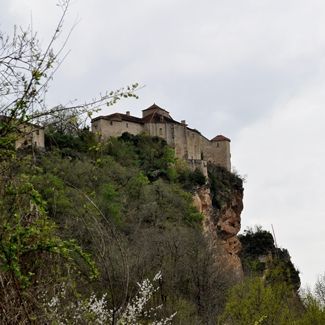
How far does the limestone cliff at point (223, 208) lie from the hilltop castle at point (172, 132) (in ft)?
9.39

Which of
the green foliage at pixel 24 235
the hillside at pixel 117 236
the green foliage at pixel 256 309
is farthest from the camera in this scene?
the green foliage at pixel 256 309

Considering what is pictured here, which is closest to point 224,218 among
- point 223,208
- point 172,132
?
point 223,208

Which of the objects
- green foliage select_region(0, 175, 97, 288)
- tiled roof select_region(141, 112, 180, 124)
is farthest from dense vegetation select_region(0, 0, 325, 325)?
tiled roof select_region(141, 112, 180, 124)

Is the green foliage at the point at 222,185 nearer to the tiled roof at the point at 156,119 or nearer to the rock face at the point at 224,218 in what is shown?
the rock face at the point at 224,218

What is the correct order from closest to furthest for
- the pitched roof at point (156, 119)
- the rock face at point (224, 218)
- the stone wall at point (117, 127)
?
the rock face at point (224, 218), the stone wall at point (117, 127), the pitched roof at point (156, 119)

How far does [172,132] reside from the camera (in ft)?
218

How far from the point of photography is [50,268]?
18.3ft

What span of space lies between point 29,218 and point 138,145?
2179 inches

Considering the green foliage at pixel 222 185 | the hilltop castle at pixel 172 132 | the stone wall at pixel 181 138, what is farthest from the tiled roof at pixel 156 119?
the green foliage at pixel 222 185

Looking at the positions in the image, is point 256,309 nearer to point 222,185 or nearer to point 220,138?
point 222,185

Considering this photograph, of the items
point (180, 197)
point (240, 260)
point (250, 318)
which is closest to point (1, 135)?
point (250, 318)

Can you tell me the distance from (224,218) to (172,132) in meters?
12.2

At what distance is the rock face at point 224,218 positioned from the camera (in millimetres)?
53906

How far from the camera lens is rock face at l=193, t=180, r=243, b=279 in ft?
177
